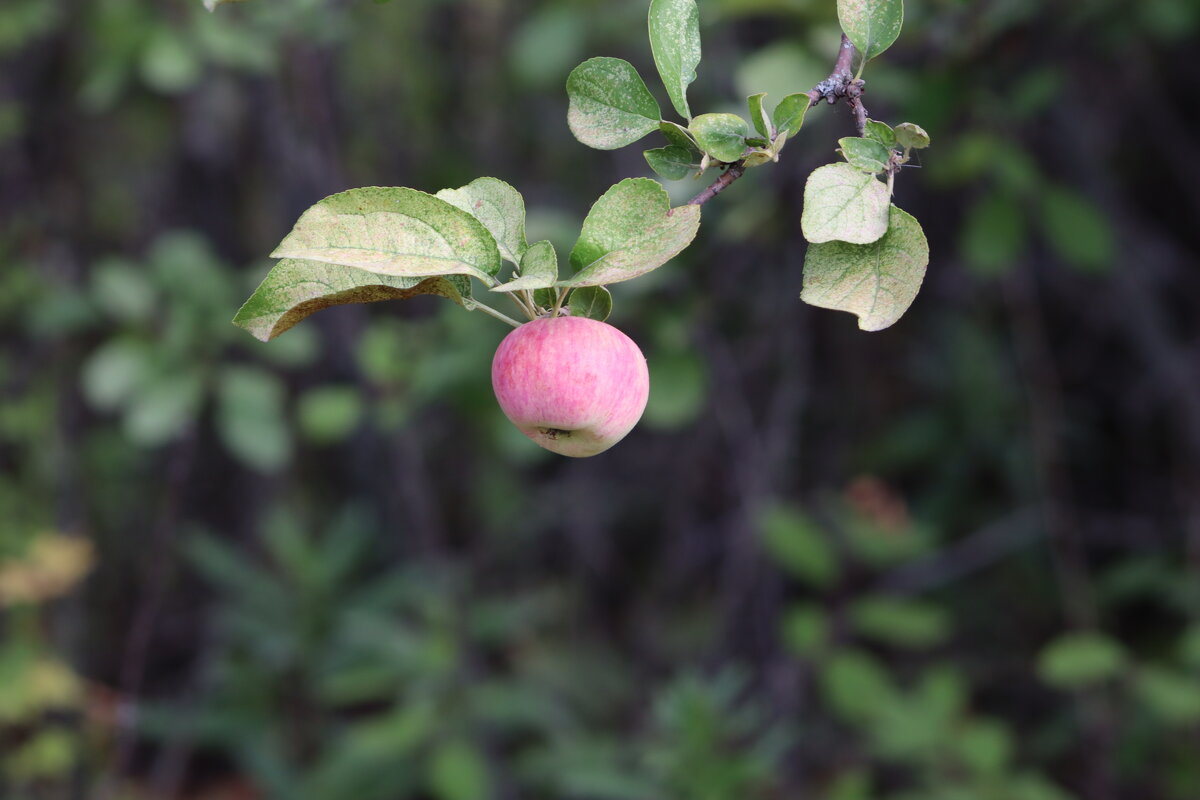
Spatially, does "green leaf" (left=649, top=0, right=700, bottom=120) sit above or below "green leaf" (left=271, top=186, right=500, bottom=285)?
above

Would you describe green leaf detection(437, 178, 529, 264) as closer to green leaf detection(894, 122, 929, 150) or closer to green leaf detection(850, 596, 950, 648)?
green leaf detection(894, 122, 929, 150)

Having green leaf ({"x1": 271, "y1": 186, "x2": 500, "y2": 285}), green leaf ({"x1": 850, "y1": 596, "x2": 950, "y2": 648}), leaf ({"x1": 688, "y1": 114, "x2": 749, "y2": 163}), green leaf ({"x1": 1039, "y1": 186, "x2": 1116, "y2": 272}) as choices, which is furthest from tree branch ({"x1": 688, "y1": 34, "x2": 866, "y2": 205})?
green leaf ({"x1": 850, "y1": 596, "x2": 950, "y2": 648})

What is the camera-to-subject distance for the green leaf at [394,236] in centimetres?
47

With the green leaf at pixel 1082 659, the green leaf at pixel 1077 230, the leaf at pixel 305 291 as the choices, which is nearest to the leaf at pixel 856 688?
the green leaf at pixel 1082 659

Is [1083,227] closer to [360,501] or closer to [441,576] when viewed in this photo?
[441,576]

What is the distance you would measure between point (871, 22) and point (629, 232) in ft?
0.66

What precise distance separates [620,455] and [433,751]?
1.29 meters

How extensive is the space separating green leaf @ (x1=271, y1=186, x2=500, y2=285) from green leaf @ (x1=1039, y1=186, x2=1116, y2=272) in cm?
160

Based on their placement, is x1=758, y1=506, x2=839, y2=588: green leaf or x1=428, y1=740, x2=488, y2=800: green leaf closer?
x1=428, y1=740, x2=488, y2=800: green leaf

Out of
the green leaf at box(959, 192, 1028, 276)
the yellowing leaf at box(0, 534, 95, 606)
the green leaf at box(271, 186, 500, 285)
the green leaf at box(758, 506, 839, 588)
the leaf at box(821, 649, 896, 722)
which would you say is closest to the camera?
the green leaf at box(271, 186, 500, 285)

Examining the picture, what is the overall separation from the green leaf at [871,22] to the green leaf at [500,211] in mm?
207

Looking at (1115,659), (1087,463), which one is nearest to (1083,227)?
(1115,659)

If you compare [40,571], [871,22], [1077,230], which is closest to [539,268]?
[871,22]

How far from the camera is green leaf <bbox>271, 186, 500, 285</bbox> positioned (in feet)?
1.54
